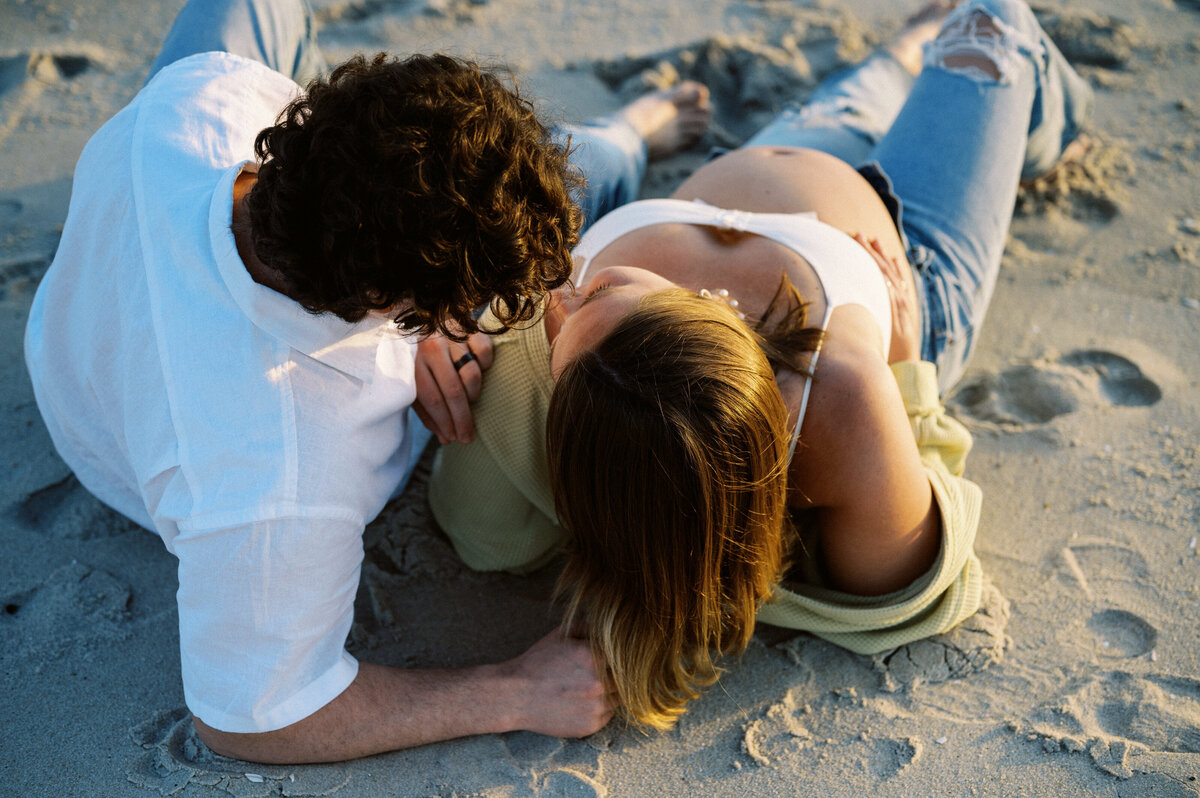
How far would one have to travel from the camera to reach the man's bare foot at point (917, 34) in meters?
3.28

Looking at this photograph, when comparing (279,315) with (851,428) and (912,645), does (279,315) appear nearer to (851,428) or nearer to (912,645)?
(851,428)

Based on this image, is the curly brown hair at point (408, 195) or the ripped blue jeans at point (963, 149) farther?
the ripped blue jeans at point (963, 149)

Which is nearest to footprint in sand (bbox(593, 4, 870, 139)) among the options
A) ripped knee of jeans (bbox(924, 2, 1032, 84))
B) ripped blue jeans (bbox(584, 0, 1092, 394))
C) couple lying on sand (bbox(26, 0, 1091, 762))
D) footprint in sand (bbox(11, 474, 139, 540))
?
ripped blue jeans (bbox(584, 0, 1092, 394))

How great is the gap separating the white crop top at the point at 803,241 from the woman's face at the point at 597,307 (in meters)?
0.28

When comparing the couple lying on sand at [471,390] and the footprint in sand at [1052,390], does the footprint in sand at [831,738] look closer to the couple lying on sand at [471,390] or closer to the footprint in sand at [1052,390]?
the couple lying on sand at [471,390]

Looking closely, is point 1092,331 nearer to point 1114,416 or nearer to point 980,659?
point 1114,416

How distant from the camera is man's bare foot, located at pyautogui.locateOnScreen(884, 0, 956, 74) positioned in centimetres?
328

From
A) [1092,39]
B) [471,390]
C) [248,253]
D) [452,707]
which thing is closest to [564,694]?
[452,707]

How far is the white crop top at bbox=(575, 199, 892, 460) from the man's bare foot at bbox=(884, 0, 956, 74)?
1479 mm

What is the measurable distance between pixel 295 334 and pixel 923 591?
4.41ft

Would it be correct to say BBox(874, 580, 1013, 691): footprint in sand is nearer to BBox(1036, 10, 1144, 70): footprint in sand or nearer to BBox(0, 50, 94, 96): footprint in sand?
BBox(1036, 10, 1144, 70): footprint in sand

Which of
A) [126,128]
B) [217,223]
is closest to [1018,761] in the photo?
[217,223]

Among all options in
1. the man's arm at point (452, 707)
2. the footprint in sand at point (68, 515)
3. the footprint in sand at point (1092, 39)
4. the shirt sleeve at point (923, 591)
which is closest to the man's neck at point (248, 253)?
the man's arm at point (452, 707)

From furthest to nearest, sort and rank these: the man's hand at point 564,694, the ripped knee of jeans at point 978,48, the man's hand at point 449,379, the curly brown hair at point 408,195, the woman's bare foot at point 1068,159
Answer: the woman's bare foot at point 1068,159 < the ripped knee of jeans at point 978,48 < the man's hand at point 449,379 < the man's hand at point 564,694 < the curly brown hair at point 408,195
